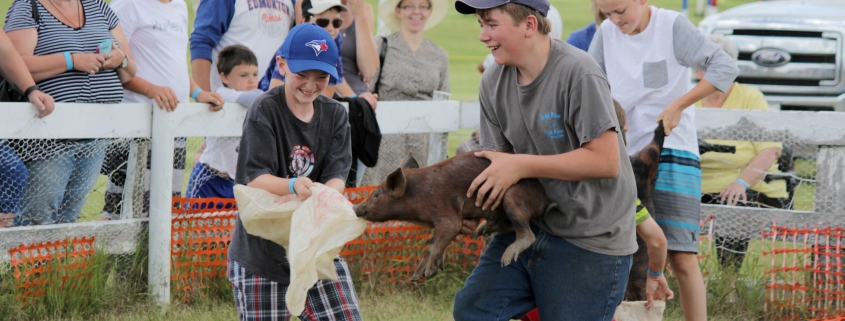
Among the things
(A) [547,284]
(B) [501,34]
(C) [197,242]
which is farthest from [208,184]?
(B) [501,34]

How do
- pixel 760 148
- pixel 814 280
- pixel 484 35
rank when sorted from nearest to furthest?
pixel 484 35
pixel 814 280
pixel 760 148

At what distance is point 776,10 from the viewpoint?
36.2 feet

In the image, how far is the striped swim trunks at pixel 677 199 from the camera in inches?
185

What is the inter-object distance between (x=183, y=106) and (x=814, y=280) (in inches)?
155

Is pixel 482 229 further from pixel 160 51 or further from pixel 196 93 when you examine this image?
pixel 160 51

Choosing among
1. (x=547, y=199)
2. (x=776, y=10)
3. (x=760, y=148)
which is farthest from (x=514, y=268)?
(x=776, y=10)

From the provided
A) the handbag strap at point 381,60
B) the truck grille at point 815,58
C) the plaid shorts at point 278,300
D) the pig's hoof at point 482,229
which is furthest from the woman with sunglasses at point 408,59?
the truck grille at point 815,58

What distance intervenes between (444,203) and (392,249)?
293cm

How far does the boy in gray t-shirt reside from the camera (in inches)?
121

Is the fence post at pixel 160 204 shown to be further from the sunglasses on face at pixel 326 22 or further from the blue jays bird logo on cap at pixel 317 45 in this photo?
the blue jays bird logo on cap at pixel 317 45

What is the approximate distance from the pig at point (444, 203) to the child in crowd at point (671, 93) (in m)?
1.81

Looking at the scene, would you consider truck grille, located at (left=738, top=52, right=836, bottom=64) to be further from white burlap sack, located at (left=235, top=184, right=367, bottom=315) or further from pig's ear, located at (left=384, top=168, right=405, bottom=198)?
pig's ear, located at (left=384, top=168, right=405, bottom=198)

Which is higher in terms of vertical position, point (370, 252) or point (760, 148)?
point (760, 148)

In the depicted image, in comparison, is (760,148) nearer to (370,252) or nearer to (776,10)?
(370,252)
